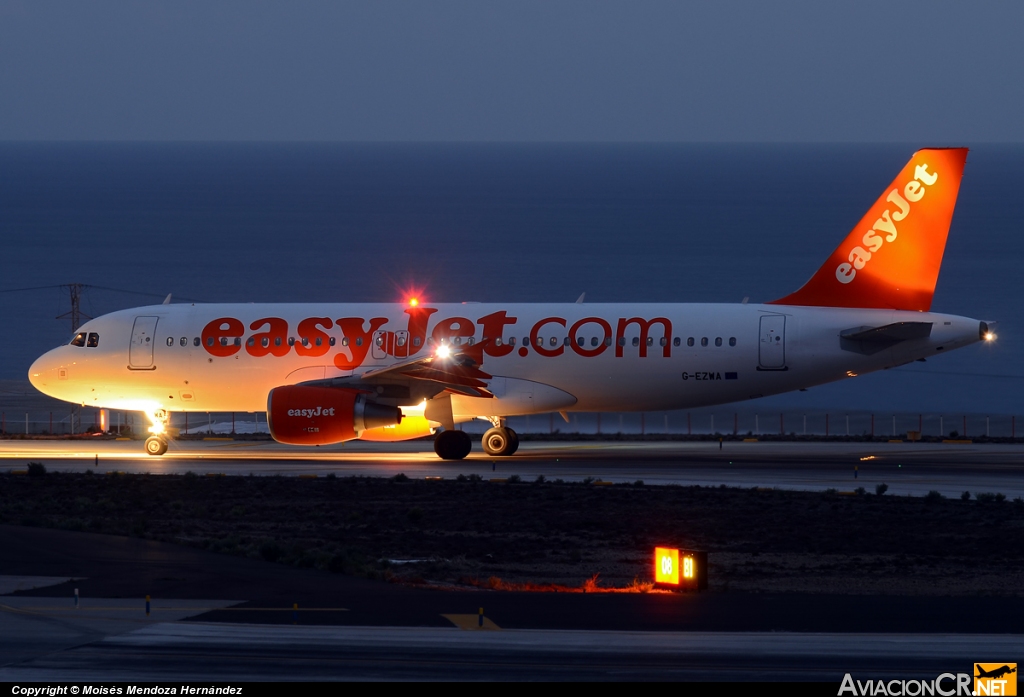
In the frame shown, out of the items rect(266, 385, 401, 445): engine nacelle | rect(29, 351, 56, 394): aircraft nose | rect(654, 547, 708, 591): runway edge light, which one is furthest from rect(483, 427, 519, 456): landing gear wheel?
rect(654, 547, 708, 591): runway edge light

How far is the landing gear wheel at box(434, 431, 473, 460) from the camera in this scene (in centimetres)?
3769

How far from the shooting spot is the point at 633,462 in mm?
36969

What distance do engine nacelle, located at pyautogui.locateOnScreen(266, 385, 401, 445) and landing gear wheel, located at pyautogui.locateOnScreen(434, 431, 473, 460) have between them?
8.41 feet

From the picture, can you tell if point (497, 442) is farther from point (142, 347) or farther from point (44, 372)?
point (44, 372)

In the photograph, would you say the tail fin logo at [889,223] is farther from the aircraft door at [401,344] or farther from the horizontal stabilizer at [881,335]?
the aircraft door at [401,344]

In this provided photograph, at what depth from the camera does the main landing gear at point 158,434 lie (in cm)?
3975

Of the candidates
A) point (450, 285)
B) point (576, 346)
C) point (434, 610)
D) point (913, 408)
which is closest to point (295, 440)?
point (576, 346)

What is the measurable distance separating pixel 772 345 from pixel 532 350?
6.20m

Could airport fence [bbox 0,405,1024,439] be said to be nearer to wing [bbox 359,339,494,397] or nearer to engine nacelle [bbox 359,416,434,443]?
engine nacelle [bbox 359,416,434,443]

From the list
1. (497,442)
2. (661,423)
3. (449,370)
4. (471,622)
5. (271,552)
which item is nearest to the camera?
(471,622)

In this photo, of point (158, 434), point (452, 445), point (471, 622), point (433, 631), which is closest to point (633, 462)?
point (452, 445)

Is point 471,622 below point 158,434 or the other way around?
below

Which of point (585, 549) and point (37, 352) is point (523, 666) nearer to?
point (585, 549)

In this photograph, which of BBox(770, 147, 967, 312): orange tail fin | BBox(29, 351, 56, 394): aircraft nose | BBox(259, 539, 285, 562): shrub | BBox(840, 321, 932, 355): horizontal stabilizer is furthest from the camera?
BBox(29, 351, 56, 394): aircraft nose
